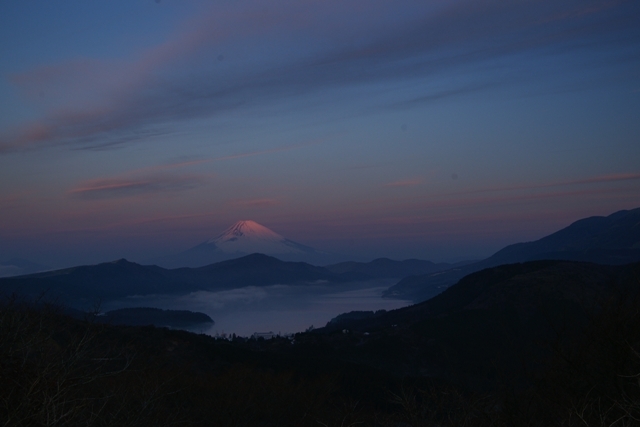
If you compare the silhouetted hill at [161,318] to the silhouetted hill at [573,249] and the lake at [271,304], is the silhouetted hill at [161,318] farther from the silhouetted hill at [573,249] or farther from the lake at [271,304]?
the silhouetted hill at [573,249]

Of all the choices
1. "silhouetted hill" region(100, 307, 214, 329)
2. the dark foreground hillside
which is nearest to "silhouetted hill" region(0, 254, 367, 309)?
"silhouetted hill" region(100, 307, 214, 329)

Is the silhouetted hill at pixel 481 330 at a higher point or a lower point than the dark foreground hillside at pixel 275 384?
lower

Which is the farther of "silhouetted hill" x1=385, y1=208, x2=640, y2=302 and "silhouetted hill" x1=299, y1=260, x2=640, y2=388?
"silhouetted hill" x1=385, y1=208, x2=640, y2=302

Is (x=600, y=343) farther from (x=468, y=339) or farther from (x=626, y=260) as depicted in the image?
(x=626, y=260)

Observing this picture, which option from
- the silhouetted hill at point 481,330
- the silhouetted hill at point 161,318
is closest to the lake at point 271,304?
the silhouetted hill at point 161,318

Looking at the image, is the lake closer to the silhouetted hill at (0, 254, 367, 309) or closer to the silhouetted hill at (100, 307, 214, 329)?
the silhouetted hill at (100, 307, 214, 329)

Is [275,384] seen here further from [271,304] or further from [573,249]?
[573,249]
